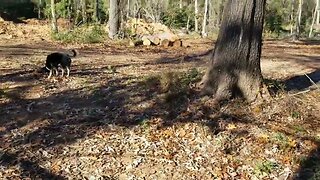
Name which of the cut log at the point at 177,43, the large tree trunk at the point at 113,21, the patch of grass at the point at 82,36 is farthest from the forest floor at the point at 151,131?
the large tree trunk at the point at 113,21

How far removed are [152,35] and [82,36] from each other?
8.74 feet

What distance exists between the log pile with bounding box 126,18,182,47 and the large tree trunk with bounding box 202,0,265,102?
29.5 ft

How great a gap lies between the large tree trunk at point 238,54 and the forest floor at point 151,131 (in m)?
0.22

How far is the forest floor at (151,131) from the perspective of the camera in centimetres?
462

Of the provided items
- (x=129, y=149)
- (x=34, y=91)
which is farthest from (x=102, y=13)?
(x=129, y=149)

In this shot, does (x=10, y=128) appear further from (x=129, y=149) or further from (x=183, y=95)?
(x=183, y=95)

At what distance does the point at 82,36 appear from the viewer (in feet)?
52.4

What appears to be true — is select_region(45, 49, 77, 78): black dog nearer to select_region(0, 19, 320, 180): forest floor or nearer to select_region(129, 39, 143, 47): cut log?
select_region(0, 19, 320, 180): forest floor

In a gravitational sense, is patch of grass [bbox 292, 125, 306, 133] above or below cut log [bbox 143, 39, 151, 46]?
below

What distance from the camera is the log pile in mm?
15109

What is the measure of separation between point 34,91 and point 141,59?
494 cm

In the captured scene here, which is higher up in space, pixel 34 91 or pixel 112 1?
pixel 112 1

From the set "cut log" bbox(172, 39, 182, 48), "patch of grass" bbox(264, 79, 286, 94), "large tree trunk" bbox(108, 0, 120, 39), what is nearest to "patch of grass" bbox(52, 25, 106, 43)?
"large tree trunk" bbox(108, 0, 120, 39)

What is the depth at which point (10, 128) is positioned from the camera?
5.39 meters
